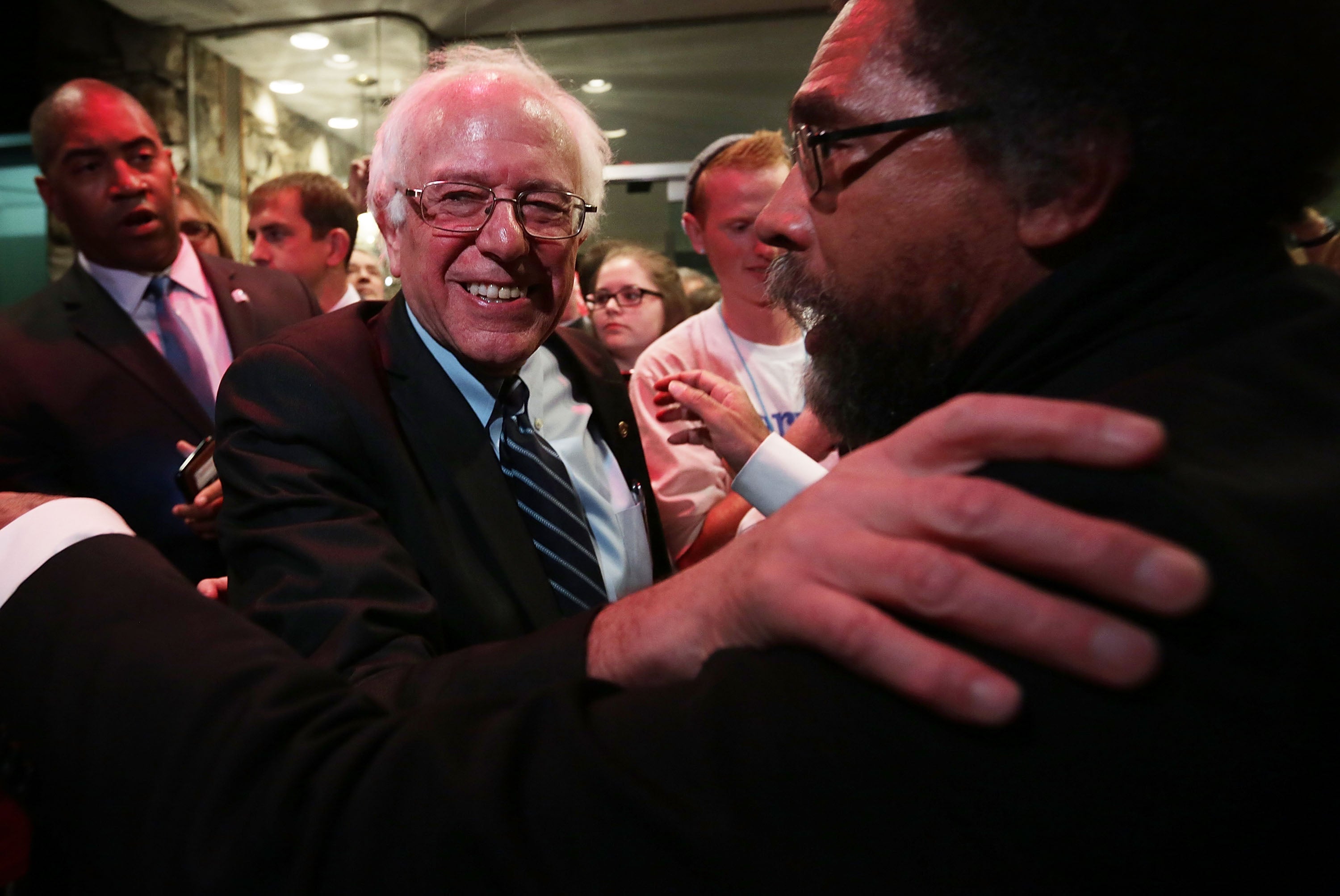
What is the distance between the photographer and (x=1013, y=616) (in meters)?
0.52

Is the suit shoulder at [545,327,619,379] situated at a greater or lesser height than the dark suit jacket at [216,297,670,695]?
greater

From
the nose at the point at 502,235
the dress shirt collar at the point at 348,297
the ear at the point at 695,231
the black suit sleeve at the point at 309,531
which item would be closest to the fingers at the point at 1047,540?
the black suit sleeve at the point at 309,531

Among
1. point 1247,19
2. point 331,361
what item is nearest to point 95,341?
point 331,361

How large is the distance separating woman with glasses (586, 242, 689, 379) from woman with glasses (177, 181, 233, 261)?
1.92m

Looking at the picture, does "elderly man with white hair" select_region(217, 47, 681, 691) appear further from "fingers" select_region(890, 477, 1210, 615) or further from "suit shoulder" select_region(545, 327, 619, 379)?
"fingers" select_region(890, 477, 1210, 615)

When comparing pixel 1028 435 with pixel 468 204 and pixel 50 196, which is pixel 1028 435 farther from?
pixel 50 196

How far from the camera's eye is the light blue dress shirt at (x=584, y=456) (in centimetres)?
173

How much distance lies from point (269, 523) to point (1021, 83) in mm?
1183

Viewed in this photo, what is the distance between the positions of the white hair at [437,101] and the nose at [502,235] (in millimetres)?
185

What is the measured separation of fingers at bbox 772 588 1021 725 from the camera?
53 centimetres

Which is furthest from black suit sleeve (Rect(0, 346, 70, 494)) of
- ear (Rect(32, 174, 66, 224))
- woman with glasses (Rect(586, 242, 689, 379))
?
woman with glasses (Rect(586, 242, 689, 379))

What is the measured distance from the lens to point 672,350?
8.96ft

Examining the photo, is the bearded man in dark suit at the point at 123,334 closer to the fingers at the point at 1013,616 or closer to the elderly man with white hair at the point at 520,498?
the elderly man with white hair at the point at 520,498

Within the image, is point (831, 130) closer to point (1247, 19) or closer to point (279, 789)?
point (1247, 19)
